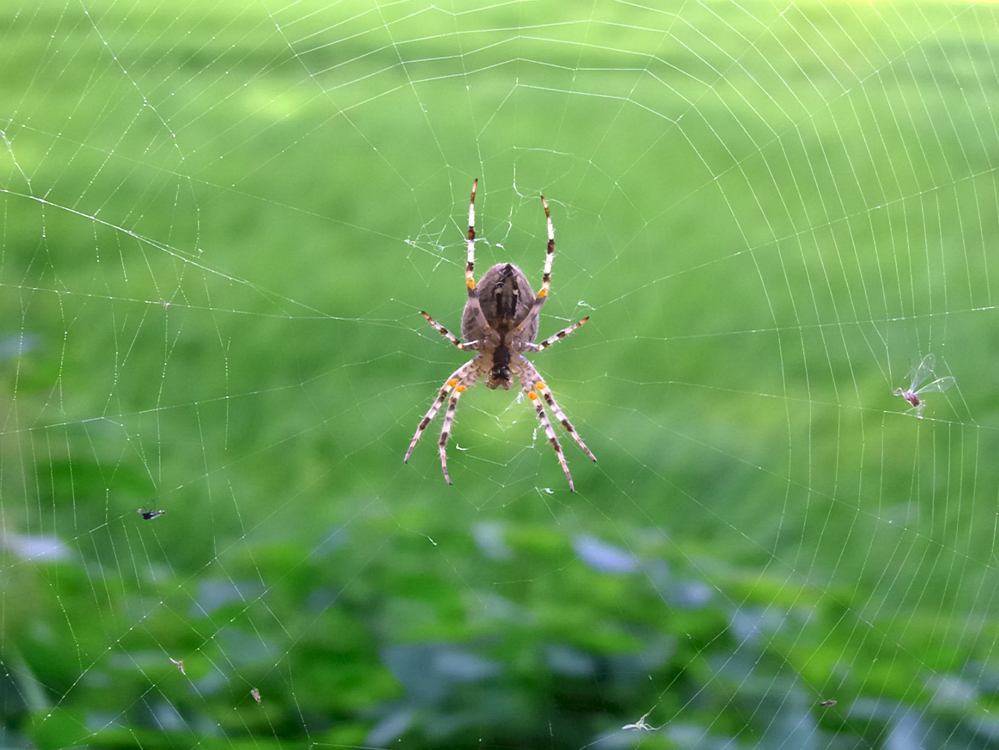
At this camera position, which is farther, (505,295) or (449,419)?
(449,419)

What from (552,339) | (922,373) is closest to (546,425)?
(552,339)

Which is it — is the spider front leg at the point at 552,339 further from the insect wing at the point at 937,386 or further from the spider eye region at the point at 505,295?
the insect wing at the point at 937,386

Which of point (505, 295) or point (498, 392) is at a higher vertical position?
point (505, 295)

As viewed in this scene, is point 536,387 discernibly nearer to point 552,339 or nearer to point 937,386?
point 552,339

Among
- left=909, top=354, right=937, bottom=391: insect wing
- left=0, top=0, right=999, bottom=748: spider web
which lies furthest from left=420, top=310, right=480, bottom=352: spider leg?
left=909, top=354, right=937, bottom=391: insect wing

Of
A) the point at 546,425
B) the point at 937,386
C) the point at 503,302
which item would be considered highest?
the point at 503,302

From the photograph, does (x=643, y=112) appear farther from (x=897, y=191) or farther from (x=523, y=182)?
(x=897, y=191)

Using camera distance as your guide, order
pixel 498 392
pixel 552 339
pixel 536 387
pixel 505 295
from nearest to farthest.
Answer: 1. pixel 505 295
2. pixel 552 339
3. pixel 536 387
4. pixel 498 392

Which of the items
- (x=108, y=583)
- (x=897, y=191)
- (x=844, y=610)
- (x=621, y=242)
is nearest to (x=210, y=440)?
(x=108, y=583)
